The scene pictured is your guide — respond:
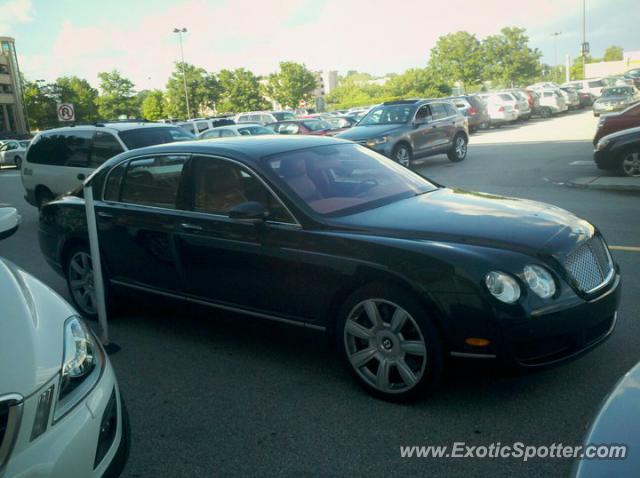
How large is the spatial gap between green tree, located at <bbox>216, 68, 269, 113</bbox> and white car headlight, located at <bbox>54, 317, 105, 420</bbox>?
68.3 m

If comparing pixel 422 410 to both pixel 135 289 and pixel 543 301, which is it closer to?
pixel 543 301

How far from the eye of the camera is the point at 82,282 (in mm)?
5770

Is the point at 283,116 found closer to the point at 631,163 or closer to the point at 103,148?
the point at 631,163

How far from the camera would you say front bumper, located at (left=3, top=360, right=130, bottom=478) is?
2211mm

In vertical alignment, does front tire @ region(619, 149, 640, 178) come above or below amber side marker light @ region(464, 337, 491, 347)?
below

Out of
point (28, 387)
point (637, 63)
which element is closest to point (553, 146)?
point (28, 387)

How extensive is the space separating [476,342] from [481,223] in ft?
2.68

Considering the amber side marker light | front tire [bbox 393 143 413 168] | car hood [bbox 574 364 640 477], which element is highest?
car hood [bbox 574 364 640 477]

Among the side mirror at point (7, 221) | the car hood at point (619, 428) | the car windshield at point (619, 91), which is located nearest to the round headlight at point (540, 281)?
the car hood at point (619, 428)

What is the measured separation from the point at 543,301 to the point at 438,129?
575 inches

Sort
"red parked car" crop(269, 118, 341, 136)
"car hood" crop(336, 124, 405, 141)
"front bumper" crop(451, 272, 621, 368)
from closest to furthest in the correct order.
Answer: "front bumper" crop(451, 272, 621, 368)
"car hood" crop(336, 124, 405, 141)
"red parked car" crop(269, 118, 341, 136)

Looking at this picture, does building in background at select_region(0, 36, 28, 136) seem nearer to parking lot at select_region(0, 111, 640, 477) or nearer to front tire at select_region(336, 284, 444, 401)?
parking lot at select_region(0, 111, 640, 477)

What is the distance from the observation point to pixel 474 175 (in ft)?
48.1

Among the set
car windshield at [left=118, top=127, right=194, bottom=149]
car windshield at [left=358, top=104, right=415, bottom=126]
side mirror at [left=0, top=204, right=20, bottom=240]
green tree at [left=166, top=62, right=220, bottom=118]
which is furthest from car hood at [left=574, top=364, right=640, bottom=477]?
green tree at [left=166, top=62, right=220, bottom=118]
